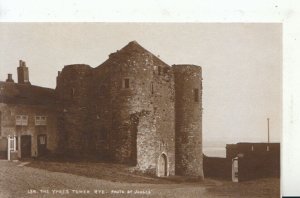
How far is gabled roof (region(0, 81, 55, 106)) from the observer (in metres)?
8.91

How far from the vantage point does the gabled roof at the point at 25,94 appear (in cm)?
891

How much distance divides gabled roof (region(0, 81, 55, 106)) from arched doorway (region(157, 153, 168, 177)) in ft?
5.94

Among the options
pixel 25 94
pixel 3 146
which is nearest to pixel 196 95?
pixel 25 94

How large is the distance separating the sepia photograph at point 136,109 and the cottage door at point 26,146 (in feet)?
0.06

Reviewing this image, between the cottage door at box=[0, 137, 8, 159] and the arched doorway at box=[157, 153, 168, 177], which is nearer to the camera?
the cottage door at box=[0, 137, 8, 159]

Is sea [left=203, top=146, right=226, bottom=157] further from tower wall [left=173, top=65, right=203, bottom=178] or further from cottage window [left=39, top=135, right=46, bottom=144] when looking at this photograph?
cottage window [left=39, top=135, right=46, bottom=144]

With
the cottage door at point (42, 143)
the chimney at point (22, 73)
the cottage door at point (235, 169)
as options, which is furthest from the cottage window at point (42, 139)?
the cottage door at point (235, 169)

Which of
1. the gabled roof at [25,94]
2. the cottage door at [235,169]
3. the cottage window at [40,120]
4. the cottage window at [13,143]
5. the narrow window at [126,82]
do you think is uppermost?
the narrow window at [126,82]

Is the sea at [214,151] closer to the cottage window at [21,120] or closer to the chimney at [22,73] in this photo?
the cottage window at [21,120]

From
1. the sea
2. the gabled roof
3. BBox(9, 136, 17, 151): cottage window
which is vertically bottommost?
the sea

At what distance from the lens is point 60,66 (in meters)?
8.94

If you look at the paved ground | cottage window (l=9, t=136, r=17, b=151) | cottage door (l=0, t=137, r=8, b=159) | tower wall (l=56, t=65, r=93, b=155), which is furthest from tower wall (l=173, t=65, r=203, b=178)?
cottage door (l=0, t=137, r=8, b=159)
